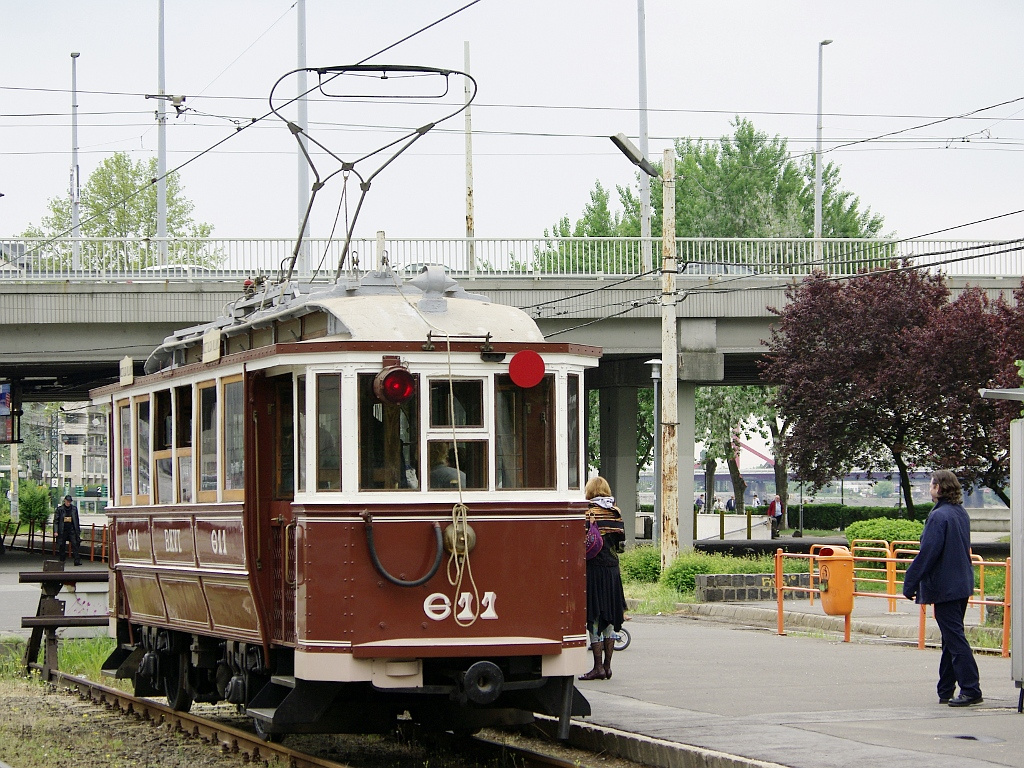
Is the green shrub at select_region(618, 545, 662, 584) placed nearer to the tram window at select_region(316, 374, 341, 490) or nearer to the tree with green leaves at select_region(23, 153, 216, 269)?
the tram window at select_region(316, 374, 341, 490)

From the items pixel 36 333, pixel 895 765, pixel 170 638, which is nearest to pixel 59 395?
pixel 36 333

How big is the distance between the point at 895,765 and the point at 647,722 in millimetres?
2424

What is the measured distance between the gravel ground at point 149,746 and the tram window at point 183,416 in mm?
2243

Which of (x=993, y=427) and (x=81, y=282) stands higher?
(x=81, y=282)

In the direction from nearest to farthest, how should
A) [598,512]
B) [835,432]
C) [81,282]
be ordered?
[598,512], [81,282], [835,432]

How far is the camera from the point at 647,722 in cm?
1038

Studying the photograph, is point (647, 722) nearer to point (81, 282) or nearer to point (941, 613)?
point (941, 613)

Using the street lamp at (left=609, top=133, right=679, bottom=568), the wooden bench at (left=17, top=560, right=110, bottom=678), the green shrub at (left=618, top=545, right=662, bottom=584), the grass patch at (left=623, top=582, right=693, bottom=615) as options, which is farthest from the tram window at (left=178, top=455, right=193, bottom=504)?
the green shrub at (left=618, top=545, right=662, bottom=584)

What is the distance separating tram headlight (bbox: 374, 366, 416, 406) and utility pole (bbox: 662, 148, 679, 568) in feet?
48.6

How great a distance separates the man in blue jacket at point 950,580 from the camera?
10773 millimetres

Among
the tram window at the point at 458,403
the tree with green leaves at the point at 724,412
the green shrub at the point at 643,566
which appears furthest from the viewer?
the tree with green leaves at the point at 724,412

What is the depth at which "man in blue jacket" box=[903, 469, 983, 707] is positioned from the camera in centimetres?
1077

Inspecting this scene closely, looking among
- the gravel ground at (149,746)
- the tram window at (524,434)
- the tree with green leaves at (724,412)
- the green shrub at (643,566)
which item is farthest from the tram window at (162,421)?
the tree with green leaves at (724,412)

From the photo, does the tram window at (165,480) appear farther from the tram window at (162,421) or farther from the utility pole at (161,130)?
the utility pole at (161,130)
